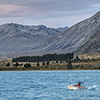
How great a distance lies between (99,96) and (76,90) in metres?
14.4

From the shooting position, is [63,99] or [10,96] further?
[10,96]

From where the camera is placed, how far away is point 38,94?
80.3m

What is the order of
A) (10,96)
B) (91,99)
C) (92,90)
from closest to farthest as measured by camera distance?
(91,99) → (10,96) → (92,90)

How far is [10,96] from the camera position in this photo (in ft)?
258

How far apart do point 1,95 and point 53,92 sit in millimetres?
12497

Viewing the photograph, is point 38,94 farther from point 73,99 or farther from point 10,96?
point 73,99

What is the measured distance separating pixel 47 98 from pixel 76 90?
1722 centimetres

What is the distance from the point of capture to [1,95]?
8100 cm

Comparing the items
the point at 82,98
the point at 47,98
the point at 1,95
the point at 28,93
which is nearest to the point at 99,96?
the point at 82,98

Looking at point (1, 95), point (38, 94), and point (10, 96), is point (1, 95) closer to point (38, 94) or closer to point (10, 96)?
point (10, 96)

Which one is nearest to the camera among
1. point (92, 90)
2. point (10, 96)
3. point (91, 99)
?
point (91, 99)

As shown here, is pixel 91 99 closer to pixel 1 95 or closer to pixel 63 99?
pixel 63 99

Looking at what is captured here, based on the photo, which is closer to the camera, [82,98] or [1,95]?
[82,98]

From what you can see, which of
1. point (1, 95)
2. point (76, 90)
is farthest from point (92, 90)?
point (1, 95)
